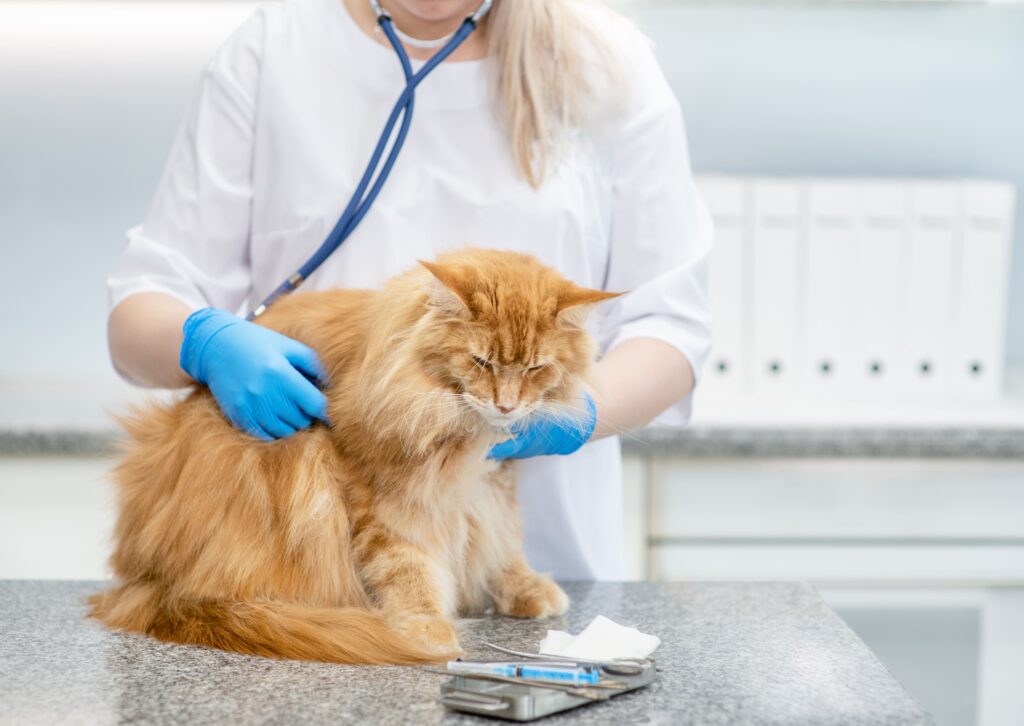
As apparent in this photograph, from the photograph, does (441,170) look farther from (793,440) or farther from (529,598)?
(793,440)

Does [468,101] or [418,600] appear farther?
[468,101]

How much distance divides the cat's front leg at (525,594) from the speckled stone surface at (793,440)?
0.85 m

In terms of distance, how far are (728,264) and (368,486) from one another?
143cm

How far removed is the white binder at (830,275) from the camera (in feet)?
7.86

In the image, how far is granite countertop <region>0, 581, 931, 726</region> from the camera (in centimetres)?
93

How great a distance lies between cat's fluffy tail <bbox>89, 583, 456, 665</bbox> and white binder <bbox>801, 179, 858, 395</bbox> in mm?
1581

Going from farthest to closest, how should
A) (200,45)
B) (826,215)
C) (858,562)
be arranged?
(200,45)
(826,215)
(858,562)

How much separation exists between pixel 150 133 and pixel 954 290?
204cm

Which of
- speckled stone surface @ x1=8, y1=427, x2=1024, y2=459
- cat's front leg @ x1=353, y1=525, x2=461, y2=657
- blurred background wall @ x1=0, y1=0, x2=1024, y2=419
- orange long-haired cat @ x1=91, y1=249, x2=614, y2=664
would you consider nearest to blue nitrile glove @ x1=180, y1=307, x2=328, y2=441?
orange long-haired cat @ x1=91, y1=249, x2=614, y2=664

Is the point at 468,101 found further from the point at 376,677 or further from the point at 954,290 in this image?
the point at 954,290

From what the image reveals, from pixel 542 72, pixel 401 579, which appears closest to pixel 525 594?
pixel 401 579

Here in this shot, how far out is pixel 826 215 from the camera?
2396 millimetres

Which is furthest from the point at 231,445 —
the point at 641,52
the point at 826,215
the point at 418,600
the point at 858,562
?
the point at 826,215

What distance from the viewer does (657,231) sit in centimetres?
154
